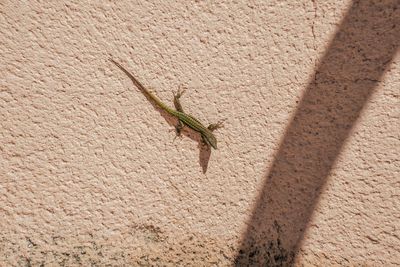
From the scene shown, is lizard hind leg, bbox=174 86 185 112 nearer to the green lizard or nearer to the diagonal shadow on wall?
the green lizard

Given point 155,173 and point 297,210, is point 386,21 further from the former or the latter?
point 155,173

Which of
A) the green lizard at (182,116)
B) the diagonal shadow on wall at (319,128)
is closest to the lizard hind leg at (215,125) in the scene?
the green lizard at (182,116)

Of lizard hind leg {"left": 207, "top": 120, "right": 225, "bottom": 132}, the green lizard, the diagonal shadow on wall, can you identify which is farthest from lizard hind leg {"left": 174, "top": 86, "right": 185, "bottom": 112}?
the diagonal shadow on wall

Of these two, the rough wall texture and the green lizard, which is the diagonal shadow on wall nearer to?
the rough wall texture

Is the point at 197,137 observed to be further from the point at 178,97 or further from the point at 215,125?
the point at 178,97

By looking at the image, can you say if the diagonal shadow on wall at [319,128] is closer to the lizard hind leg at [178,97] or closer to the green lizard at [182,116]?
the green lizard at [182,116]

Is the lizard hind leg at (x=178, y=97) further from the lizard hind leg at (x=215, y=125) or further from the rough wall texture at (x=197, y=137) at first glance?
the lizard hind leg at (x=215, y=125)

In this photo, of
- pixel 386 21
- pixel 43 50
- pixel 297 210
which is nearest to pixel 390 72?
pixel 386 21

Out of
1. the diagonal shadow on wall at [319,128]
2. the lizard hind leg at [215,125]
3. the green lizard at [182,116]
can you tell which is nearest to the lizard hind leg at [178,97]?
the green lizard at [182,116]
